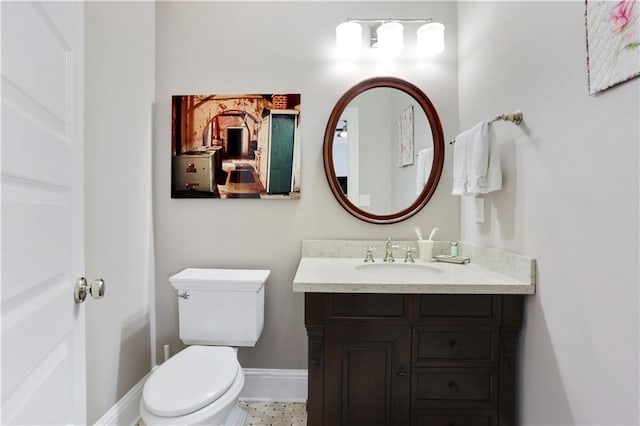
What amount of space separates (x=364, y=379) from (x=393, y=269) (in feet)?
1.99

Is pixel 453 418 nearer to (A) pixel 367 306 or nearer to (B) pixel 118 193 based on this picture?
(A) pixel 367 306

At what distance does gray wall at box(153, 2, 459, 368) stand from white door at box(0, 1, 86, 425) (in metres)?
1.09

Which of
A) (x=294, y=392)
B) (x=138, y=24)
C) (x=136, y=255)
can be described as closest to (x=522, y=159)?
(x=294, y=392)

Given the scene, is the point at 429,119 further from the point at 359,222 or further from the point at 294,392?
the point at 294,392

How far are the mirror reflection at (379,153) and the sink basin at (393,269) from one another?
33 centimetres

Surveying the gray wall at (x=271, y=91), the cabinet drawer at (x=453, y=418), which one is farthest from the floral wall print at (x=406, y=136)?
the cabinet drawer at (x=453, y=418)

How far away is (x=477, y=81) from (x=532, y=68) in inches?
17.9

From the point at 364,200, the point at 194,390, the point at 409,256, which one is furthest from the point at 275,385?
the point at 364,200

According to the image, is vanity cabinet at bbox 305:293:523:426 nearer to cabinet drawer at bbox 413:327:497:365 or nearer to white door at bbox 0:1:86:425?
cabinet drawer at bbox 413:327:497:365

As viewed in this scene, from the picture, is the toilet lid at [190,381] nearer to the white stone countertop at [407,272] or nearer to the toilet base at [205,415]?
the toilet base at [205,415]

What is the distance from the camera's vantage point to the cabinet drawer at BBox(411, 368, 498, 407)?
130 cm

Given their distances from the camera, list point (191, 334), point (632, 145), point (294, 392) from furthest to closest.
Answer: point (294, 392) < point (191, 334) < point (632, 145)

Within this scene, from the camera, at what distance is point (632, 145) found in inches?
32.1

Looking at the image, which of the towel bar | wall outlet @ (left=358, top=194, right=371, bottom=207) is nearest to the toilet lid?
wall outlet @ (left=358, top=194, right=371, bottom=207)
